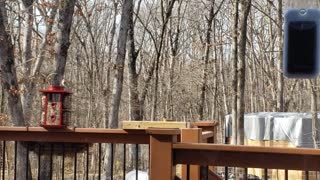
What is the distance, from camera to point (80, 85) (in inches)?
1417

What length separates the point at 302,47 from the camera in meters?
3.74

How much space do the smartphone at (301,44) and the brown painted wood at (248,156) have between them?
0.72 metres

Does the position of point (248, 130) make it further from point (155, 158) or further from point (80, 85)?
point (80, 85)

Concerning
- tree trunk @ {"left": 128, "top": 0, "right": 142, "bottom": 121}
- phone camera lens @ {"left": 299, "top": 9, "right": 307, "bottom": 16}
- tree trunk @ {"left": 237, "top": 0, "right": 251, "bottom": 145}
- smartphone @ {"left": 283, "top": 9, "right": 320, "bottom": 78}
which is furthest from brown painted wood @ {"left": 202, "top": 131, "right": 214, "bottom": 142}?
tree trunk @ {"left": 128, "top": 0, "right": 142, "bottom": 121}

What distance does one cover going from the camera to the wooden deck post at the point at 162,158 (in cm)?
346

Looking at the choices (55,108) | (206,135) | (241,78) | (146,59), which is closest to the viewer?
(55,108)

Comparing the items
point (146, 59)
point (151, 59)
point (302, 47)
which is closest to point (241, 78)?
point (302, 47)

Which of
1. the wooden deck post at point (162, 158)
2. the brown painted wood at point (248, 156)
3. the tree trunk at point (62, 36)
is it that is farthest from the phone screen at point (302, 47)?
the tree trunk at point (62, 36)

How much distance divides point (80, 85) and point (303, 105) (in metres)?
17.3

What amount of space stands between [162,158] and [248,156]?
612mm

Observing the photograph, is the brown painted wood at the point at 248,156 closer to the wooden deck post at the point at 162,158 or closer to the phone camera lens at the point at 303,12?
the wooden deck post at the point at 162,158

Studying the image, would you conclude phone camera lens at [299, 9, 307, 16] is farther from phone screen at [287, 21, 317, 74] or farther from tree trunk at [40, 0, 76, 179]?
tree trunk at [40, 0, 76, 179]

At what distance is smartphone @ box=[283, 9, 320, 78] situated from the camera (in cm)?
364

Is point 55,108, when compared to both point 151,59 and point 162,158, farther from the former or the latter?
point 151,59
